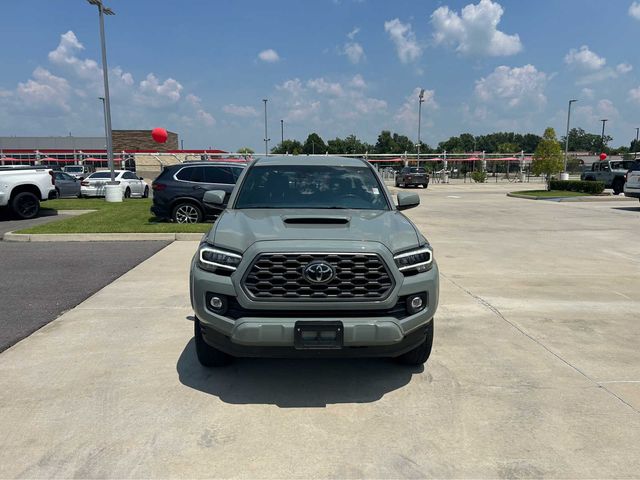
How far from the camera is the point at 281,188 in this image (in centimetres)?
475

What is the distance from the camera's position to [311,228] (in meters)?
3.65

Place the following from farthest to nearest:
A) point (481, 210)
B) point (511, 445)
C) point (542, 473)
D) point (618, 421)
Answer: point (481, 210) < point (618, 421) < point (511, 445) < point (542, 473)

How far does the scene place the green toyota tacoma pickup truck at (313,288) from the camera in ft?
10.9

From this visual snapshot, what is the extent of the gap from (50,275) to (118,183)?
628 inches

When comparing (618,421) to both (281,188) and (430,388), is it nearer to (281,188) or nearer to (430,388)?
(430,388)

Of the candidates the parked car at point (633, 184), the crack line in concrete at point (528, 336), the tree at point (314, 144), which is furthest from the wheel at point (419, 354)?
the tree at point (314, 144)

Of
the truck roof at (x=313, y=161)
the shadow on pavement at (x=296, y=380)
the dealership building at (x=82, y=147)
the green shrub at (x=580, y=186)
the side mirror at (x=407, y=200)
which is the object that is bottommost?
the shadow on pavement at (x=296, y=380)

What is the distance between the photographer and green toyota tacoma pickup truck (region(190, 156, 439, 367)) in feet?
10.9

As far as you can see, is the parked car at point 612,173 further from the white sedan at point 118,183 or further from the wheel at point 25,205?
the wheel at point 25,205

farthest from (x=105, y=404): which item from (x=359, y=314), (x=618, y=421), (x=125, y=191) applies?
(x=125, y=191)

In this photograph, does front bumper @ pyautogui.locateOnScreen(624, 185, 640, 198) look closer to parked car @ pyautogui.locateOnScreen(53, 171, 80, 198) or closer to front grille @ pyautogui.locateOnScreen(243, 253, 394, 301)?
front grille @ pyautogui.locateOnScreen(243, 253, 394, 301)

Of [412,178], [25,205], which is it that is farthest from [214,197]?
[412,178]

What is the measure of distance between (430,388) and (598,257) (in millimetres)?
7087

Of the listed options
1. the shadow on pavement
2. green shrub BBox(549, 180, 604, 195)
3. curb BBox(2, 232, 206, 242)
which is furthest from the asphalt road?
green shrub BBox(549, 180, 604, 195)
